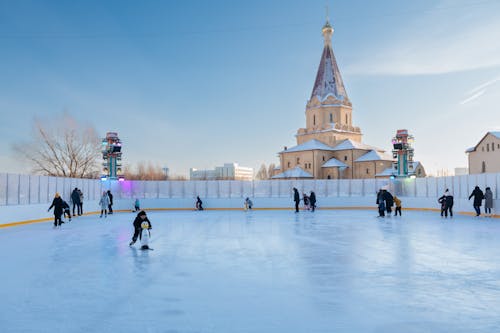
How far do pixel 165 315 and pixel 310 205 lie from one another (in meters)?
24.5

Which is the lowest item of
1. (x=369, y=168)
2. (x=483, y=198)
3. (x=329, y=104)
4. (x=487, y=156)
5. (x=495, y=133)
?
(x=483, y=198)

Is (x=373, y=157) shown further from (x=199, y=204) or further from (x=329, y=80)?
(x=199, y=204)

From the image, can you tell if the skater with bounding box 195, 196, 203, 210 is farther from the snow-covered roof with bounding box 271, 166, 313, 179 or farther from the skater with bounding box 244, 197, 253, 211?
the snow-covered roof with bounding box 271, 166, 313, 179

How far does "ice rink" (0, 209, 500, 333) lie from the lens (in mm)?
4742

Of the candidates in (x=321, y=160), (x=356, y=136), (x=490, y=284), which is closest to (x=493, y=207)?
(x=490, y=284)

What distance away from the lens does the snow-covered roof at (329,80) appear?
6656 centimetres

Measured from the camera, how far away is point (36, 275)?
24.6 feet

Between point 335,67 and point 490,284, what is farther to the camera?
point 335,67

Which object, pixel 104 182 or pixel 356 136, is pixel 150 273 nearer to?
pixel 104 182

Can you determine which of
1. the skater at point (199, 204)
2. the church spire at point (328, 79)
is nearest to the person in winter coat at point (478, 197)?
the skater at point (199, 204)

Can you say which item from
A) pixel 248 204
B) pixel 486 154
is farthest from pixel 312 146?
pixel 248 204

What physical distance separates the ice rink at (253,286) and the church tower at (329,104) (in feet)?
182

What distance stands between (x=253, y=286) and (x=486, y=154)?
6739 centimetres

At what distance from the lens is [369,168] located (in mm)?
62719
